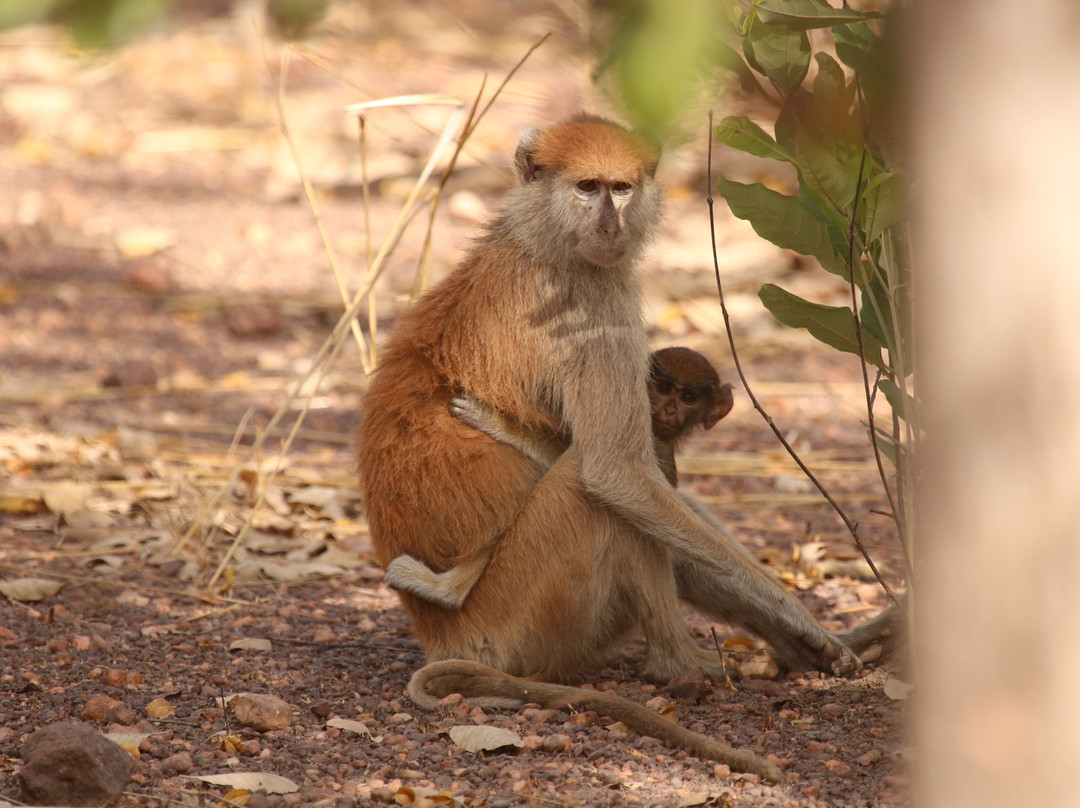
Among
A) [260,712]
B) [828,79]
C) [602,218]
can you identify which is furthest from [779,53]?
[260,712]

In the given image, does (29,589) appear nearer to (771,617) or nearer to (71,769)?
(71,769)

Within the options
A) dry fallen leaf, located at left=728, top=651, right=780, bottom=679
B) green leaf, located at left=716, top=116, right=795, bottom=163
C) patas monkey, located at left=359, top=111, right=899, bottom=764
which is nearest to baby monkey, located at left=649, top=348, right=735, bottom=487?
patas monkey, located at left=359, top=111, right=899, bottom=764

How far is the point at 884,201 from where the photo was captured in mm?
3016

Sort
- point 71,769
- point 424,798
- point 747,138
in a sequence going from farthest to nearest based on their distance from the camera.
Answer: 1. point 747,138
2. point 424,798
3. point 71,769

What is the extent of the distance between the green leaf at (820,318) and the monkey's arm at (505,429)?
895mm

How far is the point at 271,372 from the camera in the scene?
7621mm

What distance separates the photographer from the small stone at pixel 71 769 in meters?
2.74

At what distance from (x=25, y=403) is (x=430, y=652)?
3899 millimetres

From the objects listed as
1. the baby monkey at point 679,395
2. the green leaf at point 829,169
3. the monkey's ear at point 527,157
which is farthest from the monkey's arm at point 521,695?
the monkey's ear at point 527,157

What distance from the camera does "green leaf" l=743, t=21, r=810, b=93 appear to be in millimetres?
2785

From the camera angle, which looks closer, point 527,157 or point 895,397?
point 895,397

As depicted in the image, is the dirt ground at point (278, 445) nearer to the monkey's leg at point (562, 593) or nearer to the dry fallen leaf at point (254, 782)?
the dry fallen leaf at point (254, 782)

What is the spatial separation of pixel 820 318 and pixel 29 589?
9.91ft

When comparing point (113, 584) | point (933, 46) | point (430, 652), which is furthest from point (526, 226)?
point (933, 46)
